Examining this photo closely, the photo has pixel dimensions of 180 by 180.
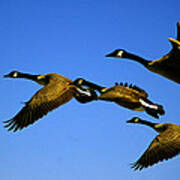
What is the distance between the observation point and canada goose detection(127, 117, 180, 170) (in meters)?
9.71

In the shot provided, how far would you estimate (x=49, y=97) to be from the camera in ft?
31.5

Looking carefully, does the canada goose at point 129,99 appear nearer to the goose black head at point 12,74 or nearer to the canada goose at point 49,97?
the canada goose at point 49,97

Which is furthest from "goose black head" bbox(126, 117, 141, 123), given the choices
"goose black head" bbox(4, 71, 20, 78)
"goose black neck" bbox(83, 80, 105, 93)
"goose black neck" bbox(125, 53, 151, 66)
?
"goose black head" bbox(4, 71, 20, 78)

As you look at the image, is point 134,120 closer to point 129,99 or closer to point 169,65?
point 129,99

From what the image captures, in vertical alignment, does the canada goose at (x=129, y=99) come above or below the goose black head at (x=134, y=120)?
below

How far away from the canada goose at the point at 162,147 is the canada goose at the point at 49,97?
187 centimetres

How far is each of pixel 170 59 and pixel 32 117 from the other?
3.28m

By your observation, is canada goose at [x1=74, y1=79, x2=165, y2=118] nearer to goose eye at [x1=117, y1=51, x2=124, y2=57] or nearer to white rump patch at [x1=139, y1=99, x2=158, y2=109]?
white rump patch at [x1=139, y1=99, x2=158, y2=109]

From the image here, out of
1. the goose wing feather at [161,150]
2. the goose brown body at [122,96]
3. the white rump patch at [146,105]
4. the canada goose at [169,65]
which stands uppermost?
the canada goose at [169,65]

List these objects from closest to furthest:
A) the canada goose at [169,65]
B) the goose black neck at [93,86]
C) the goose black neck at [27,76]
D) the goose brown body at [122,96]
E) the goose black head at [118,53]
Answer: the canada goose at [169,65] → the goose brown body at [122,96] → the goose black neck at [93,86] → the goose black neck at [27,76] → the goose black head at [118,53]

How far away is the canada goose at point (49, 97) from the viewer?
→ 372 inches

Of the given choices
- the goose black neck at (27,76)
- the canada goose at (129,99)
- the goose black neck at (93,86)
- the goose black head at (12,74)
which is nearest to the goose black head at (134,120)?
the canada goose at (129,99)

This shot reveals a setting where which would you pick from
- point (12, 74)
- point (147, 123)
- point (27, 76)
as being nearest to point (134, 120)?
point (147, 123)

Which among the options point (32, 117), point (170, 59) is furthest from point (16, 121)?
point (170, 59)
